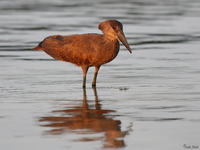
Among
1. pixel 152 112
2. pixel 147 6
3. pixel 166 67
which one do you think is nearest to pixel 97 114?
pixel 152 112

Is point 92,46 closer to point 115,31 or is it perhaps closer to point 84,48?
point 84,48

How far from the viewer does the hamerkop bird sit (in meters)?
11.6

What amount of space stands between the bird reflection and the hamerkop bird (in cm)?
201

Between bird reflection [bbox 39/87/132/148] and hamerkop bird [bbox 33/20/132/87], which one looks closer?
bird reflection [bbox 39/87/132/148]

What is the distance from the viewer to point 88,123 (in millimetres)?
8438

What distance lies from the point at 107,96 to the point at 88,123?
7.50 feet

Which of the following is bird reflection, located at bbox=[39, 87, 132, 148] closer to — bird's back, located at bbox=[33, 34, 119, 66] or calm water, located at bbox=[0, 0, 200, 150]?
calm water, located at bbox=[0, 0, 200, 150]

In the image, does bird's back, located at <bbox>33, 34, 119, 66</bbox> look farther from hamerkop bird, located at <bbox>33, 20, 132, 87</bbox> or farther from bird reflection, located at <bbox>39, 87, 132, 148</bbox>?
bird reflection, located at <bbox>39, 87, 132, 148</bbox>

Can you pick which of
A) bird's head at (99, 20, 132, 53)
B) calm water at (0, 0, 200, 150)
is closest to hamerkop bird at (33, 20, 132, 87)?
bird's head at (99, 20, 132, 53)

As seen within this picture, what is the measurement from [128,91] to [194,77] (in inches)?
80.3

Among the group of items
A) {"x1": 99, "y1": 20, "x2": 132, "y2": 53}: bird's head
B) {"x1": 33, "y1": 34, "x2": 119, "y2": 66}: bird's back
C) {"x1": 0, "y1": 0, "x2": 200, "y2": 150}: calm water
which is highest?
{"x1": 99, "y1": 20, "x2": 132, "y2": 53}: bird's head

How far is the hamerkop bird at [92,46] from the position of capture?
1155 cm

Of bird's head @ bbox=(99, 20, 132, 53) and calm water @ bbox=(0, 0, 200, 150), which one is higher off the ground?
bird's head @ bbox=(99, 20, 132, 53)

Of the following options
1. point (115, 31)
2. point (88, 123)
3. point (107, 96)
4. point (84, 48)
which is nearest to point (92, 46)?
point (84, 48)
